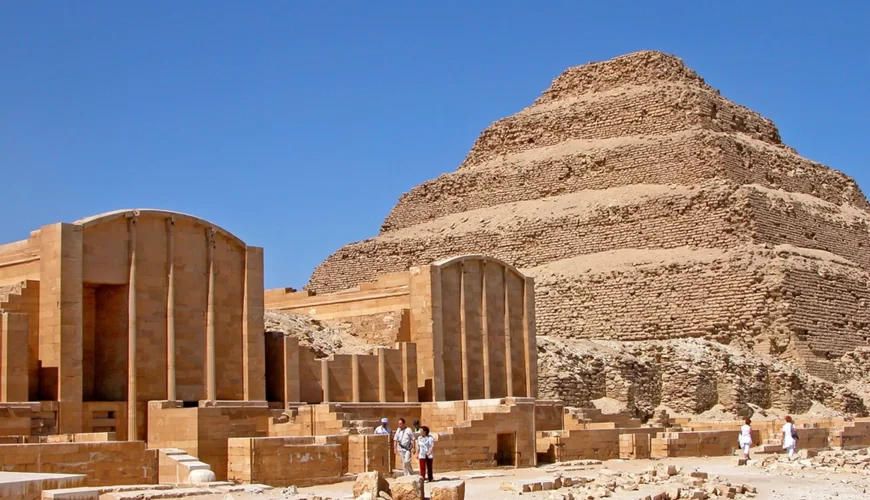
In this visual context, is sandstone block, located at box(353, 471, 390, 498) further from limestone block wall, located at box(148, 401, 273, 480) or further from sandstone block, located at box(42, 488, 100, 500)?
limestone block wall, located at box(148, 401, 273, 480)

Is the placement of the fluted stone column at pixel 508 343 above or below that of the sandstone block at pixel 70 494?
above

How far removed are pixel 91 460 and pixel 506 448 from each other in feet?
29.3

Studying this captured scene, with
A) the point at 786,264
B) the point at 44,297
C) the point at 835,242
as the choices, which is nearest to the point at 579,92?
the point at 835,242

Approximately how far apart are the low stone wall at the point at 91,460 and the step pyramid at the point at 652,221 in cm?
3313

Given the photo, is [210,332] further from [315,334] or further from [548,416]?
[548,416]

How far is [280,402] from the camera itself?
26.1 meters

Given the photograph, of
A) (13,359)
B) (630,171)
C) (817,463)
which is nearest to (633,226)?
(630,171)

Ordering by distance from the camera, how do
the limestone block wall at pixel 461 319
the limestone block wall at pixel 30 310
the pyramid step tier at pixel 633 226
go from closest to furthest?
the limestone block wall at pixel 30 310
the limestone block wall at pixel 461 319
the pyramid step tier at pixel 633 226

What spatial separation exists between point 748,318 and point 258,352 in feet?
90.0

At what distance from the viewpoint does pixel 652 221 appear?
55875mm

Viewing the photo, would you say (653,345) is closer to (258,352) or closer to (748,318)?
(748,318)

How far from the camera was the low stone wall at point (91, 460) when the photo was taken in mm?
17750

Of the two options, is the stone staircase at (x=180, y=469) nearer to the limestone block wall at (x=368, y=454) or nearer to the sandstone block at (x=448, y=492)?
the limestone block wall at (x=368, y=454)

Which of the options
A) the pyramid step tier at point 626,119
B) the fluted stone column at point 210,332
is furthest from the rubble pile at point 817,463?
the pyramid step tier at point 626,119
